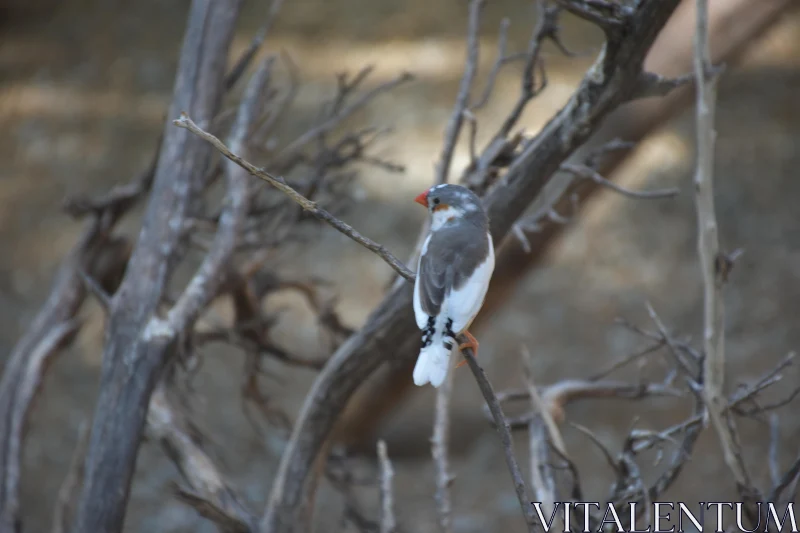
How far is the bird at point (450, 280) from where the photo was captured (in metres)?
1.29

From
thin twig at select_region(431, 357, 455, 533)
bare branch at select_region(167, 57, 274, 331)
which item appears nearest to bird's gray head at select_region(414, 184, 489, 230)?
thin twig at select_region(431, 357, 455, 533)

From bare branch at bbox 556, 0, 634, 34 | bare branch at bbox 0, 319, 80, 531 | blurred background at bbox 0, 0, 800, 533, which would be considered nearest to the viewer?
bare branch at bbox 556, 0, 634, 34

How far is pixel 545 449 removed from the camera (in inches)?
75.6

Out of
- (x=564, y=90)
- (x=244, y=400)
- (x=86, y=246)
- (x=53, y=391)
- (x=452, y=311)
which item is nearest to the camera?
(x=452, y=311)

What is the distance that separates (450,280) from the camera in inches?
54.1

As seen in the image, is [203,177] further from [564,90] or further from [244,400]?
[564,90]

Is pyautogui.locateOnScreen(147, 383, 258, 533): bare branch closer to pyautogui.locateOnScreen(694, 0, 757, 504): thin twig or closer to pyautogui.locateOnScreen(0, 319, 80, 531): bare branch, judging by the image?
pyautogui.locateOnScreen(0, 319, 80, 531): bare branch

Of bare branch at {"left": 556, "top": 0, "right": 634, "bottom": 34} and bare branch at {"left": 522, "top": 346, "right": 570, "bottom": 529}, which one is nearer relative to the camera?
bare branch at {"left": 556, "top": 0, "right": 634, "bottom": 34}

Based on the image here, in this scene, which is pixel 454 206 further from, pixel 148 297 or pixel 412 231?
pixel 412 231

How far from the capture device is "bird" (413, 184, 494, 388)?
50.8 inches

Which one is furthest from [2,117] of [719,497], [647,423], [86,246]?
[719,497]

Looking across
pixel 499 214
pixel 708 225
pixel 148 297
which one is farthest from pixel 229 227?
pixel 708 225

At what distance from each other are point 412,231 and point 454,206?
2.65 metres

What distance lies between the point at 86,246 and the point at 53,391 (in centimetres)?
153
